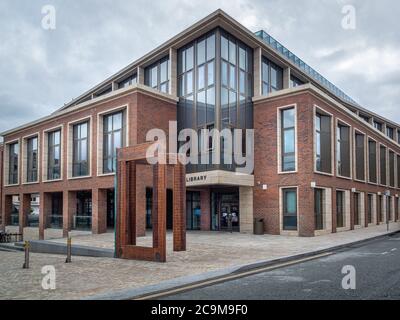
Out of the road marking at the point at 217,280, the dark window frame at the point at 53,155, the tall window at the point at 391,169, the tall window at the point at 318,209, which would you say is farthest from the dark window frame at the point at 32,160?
the tall window at the point at 391,169

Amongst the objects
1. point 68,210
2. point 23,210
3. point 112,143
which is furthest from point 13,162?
point 112,143

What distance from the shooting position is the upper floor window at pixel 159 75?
2881 cm

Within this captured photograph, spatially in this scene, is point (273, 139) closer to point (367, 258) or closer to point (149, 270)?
point (367, 258)

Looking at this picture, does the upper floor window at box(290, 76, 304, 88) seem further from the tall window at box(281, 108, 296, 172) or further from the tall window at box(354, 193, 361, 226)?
the tall window at box(354, 193, 361, 226)

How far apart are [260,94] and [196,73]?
4521mm

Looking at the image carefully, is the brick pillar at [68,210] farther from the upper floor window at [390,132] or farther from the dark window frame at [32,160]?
the upper floor window at [390,132]

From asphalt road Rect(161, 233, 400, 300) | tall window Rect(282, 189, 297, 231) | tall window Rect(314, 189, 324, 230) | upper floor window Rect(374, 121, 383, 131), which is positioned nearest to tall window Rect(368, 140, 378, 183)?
tall window Rect(314, 189, 324, 230)

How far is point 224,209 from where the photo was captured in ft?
92.3

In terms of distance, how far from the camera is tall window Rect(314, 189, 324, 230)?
Answer: 24114 millimetres

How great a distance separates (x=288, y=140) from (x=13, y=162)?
26.7 metres

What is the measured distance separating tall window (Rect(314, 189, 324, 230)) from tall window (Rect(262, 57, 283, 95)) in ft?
26.9

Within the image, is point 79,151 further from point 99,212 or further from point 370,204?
point 370,204
